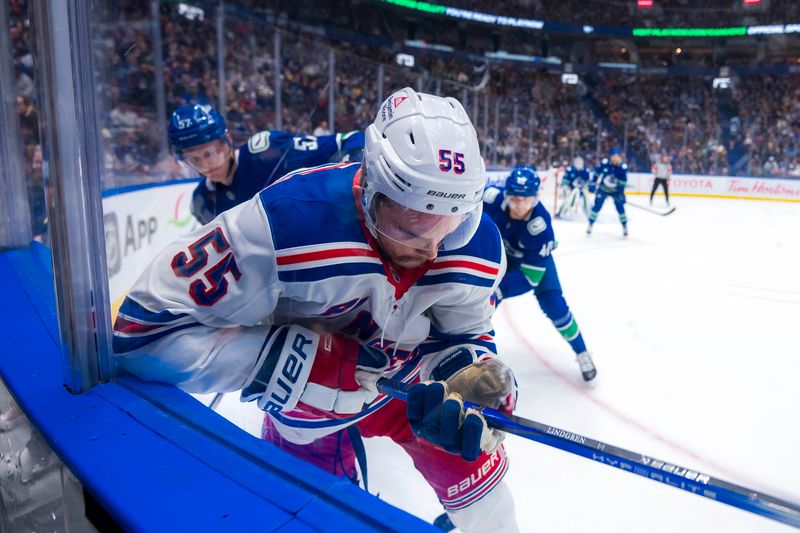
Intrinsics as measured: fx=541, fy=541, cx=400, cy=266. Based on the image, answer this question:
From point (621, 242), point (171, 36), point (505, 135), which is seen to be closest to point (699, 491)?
point (171, 36)

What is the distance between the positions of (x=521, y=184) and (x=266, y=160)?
1.34 meters

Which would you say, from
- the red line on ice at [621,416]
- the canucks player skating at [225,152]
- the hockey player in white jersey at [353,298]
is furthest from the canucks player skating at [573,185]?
the hockey player in white jersey at [353,298]

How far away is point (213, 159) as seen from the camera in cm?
212

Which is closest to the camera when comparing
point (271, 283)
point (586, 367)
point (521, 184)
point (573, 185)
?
point (271, 283)

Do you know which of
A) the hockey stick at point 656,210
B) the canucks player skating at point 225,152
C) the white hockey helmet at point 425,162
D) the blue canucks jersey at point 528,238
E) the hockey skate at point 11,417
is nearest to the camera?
the white hockey helmet at point 425,162

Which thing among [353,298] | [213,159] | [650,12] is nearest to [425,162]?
[353,298]

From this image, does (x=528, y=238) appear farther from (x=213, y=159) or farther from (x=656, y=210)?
(x=656, y=210)

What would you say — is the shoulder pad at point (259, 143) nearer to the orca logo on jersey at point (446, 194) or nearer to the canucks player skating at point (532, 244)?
the canucks player skating at point (532, 244)

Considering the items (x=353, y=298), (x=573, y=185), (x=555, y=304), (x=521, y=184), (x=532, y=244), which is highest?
(x=521, y=184)

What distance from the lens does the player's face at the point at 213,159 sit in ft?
6.94

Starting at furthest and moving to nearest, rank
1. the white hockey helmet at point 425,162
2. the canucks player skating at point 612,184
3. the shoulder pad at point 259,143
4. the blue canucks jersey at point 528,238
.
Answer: the canucks player skating at point 612,184, the blue canucks jersey at point 528,238, the shoulder pad at point 259,143, the white hockey helmet at point 425,162

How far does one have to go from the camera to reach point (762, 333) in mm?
3305

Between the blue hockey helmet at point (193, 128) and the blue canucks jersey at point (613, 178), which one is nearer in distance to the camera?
the blue hockey helmet at point (193, 128)

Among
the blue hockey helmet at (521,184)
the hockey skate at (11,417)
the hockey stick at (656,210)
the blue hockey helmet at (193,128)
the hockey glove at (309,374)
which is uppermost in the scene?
the blue hockey helmet at (193,128)
